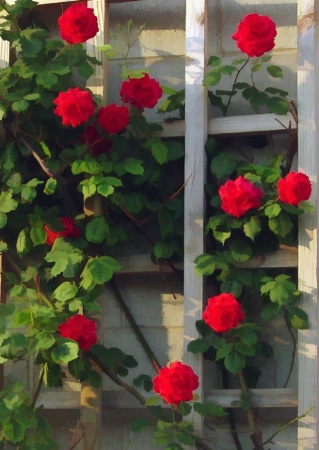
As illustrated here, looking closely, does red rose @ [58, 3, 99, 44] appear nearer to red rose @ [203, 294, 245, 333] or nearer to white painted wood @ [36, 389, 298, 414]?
red rose @ [203, 294, 245, 333]

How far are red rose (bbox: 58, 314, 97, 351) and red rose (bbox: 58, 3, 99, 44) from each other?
86 cm

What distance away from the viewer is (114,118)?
394cm

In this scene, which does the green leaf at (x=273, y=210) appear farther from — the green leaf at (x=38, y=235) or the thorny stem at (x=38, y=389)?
the thorny stem at (x=38, y=389)

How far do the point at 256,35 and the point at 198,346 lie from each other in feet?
3.20

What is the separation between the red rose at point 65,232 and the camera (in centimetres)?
399

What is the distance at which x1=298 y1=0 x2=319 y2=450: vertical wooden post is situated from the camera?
12.4 feet

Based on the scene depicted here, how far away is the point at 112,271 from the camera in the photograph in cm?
387

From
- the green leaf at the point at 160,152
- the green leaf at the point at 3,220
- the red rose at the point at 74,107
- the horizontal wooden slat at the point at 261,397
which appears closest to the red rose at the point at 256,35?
the green leaf at the point at 160,152

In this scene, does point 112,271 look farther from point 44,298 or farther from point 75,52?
point 75,52

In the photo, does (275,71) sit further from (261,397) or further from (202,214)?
(261,397)

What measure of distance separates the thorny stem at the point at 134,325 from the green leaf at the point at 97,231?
0.69ft

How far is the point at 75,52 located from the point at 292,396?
4.21ft

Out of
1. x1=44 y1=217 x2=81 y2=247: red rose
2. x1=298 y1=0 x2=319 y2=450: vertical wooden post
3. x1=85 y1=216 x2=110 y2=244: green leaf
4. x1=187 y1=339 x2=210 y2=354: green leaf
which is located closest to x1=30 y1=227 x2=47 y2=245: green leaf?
x1=44 y1=217 x2=81 y2=247: red rose

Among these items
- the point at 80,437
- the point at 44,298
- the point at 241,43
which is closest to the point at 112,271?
the point at 44,298
